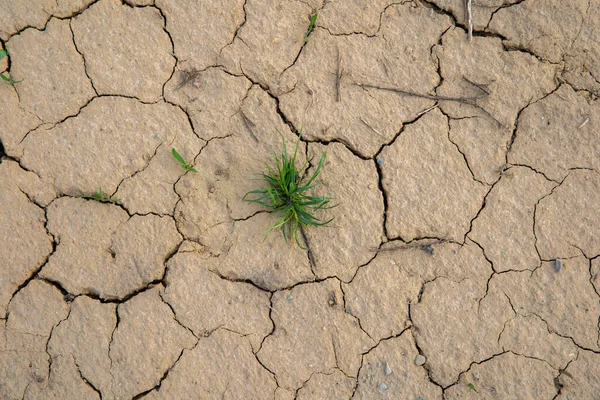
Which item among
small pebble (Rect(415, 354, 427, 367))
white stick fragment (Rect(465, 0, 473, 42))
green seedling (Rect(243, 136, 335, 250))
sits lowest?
small pebble (Rect(415, 354, 427, 367))

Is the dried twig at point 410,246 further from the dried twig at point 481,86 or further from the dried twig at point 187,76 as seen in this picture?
the dried twig at point 187,76

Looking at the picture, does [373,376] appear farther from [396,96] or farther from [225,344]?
[396,96]

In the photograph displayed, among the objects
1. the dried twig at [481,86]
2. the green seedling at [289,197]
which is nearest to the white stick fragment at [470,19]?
the dried twig at [481,86]

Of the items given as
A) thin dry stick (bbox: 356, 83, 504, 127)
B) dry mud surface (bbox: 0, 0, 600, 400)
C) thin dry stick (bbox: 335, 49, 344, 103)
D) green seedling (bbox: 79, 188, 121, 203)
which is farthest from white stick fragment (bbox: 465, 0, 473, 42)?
green seedling (bbox: 79, 188, 121, 203)

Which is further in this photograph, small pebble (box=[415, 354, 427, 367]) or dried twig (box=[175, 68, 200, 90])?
dried twig (box=[175, 68, 200, 90])

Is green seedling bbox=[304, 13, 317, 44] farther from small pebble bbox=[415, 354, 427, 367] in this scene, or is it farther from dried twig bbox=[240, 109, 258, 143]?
small pebble bbox=[415, 354, 427, 367]

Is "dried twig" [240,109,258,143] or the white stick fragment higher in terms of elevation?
the white stick fragment

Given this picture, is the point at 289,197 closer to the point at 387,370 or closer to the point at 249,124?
the point at 249,124
